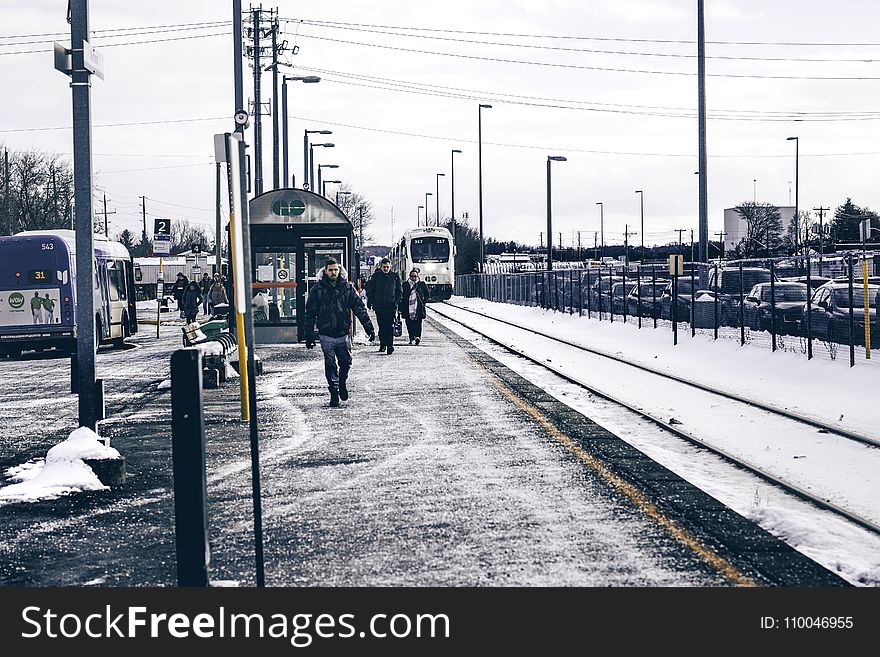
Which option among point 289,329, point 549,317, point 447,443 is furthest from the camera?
point 549,317

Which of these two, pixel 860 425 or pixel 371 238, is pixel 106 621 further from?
pixel 371 238

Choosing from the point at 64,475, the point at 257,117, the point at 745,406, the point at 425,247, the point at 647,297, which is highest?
the point at 257,117

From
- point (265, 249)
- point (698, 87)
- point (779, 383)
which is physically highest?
point (698, 87)

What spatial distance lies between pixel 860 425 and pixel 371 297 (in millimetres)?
13132

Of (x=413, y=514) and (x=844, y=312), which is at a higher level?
(x=844, y=312)

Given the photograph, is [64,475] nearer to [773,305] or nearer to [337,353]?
[337,353]

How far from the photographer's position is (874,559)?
6566mm

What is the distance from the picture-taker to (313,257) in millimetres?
26281

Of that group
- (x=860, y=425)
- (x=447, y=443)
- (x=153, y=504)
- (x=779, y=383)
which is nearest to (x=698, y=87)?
(x=779, y=383)

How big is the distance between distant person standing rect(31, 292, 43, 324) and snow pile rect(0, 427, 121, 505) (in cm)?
1638

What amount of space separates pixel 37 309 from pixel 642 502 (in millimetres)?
19882

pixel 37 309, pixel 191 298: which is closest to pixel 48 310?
pixel 37 309

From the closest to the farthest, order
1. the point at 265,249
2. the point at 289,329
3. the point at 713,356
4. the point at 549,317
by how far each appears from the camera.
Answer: the point at 713,356 < the point at 265,249 < the point at 289,329 < the point at 549,317

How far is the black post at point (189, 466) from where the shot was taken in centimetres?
565
